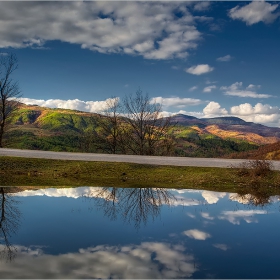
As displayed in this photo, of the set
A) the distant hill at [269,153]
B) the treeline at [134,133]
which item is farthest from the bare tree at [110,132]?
the distant hill at [269,153]

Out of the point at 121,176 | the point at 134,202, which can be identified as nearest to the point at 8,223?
the point at 134,202

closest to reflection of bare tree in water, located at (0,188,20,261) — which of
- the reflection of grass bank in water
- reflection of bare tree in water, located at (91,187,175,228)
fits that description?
reflection of bare tree in water, located at (91,187,175,228)

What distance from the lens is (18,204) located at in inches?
552

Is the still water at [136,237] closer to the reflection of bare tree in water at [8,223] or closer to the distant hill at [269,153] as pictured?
the reflection of bare tree in water at [8,223]

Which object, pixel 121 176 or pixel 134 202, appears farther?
pixel 121 176

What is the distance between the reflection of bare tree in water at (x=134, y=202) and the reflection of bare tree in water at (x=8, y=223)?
3.54m

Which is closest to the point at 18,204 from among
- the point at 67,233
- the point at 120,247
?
the point at 67,233

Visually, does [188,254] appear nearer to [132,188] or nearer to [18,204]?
[18,204]

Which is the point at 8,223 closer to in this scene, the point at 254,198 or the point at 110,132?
the point at 254,198

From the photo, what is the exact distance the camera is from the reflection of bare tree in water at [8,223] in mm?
8312

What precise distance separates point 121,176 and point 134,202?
834 cm

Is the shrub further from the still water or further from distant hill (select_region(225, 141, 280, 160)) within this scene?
distant hill (select_region(225, 141, 280, 160))

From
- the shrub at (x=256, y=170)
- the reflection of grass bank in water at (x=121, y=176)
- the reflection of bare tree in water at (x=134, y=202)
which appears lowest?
the reflection of bare tree in water at (x=134, y=202)

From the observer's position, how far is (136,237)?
9.80m
